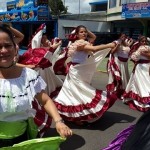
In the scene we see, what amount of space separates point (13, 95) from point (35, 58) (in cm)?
255

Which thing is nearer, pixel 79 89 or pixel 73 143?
pixel 73 143

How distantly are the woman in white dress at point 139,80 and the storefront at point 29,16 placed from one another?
755 inches

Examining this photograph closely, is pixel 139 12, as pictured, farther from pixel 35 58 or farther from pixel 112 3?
pixel 35 58

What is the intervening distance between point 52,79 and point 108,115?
1247mm

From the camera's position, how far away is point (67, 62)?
6.82 metres

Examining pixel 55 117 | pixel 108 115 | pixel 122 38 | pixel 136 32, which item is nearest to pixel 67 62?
pixel 108 115

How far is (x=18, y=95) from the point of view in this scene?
2570 mm

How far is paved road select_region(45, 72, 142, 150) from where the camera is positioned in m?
5.12

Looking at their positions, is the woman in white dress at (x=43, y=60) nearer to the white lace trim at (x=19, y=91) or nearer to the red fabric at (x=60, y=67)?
the red fabric at (x=60, y=67)

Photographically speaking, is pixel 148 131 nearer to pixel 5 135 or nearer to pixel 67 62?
pixel 5 135

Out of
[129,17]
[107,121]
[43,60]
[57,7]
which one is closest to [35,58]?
[43,60]

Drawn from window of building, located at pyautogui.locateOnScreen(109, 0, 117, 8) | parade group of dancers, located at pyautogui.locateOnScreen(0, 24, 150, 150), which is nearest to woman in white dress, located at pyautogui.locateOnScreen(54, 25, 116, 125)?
parade group of dancers, located at pyautogui.locateOnScreen(0, 24, 150, 150)

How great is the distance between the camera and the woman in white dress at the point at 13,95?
2537 mm

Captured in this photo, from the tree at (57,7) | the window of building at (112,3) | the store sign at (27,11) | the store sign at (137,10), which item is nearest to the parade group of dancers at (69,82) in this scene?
the store sign at (137,10)
